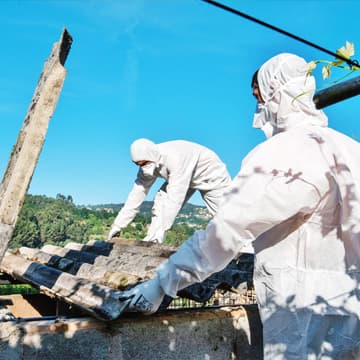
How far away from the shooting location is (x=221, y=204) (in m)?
2.07

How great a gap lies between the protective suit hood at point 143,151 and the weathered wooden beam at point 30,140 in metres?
4.57

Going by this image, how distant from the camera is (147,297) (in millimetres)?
2178

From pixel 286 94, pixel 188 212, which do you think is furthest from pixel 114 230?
pixel 286 94

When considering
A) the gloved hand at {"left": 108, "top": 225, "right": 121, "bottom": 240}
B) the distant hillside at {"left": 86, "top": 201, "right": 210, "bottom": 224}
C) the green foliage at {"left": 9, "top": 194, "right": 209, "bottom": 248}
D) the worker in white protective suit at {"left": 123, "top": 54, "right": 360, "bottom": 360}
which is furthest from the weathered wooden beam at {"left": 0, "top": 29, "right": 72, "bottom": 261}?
the green foliage at {"left": 9, "top": 194, "right": 209, "bottom": 248}

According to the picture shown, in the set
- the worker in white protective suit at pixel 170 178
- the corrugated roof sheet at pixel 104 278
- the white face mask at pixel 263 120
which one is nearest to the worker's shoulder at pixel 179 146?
the worker in white protective suit at pixel 170 178

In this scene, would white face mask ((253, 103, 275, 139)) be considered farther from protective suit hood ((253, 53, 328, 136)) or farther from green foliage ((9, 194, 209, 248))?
green foliage ((9, 194, 209, 248))

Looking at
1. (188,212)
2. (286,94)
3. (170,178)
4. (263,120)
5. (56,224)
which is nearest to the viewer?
(286,94)

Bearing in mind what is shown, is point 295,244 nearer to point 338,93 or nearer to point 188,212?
point 338,93

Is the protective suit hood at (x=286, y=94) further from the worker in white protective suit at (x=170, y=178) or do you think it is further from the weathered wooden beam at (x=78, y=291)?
the worker in white protective suit at (x=170, y=178)

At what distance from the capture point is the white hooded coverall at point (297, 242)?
2.00 meters

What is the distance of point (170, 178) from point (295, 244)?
15.2 feet

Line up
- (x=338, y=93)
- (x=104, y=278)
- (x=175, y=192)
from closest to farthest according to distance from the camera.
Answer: (x=338, y=93), (x=104, y=278), (x=175, y=192)

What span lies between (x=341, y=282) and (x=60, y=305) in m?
3.07

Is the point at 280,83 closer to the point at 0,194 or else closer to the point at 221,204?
the point at 221,204
